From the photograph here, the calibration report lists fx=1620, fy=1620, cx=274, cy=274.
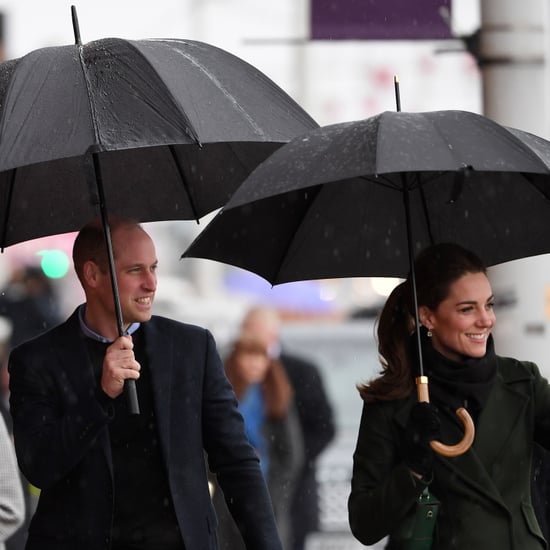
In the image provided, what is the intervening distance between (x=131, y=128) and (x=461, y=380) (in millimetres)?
1368

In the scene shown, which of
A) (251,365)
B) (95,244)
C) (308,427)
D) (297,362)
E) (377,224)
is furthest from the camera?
(297,362)

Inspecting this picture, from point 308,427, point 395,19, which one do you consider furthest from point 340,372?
point 395,19

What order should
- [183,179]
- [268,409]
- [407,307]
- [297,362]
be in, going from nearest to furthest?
1. [407,307]
2. [183,179]
3. [268,409]
4. [297,362]

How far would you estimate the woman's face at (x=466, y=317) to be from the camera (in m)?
5.38

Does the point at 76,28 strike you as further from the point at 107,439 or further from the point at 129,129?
the point at 107,439

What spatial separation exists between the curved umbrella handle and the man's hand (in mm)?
923

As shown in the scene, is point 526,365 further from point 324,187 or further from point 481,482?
point 324,187

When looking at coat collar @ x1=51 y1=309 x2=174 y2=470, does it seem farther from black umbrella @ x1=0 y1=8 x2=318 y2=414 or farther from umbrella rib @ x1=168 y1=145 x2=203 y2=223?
umbrella rib @ x1=168 y1=145 x2=203 y2=223

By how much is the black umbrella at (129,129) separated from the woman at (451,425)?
80 cm

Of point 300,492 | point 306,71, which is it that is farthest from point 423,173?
point 306,71

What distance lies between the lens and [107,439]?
5.35 meters

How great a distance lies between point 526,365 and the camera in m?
5.53

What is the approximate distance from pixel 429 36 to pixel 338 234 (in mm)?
1959

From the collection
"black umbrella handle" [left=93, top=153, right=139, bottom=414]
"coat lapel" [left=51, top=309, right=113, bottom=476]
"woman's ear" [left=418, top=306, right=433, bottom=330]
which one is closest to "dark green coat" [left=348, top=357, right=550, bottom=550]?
"woman's ear" [left=418, top=306, right=433, bottom=330]
